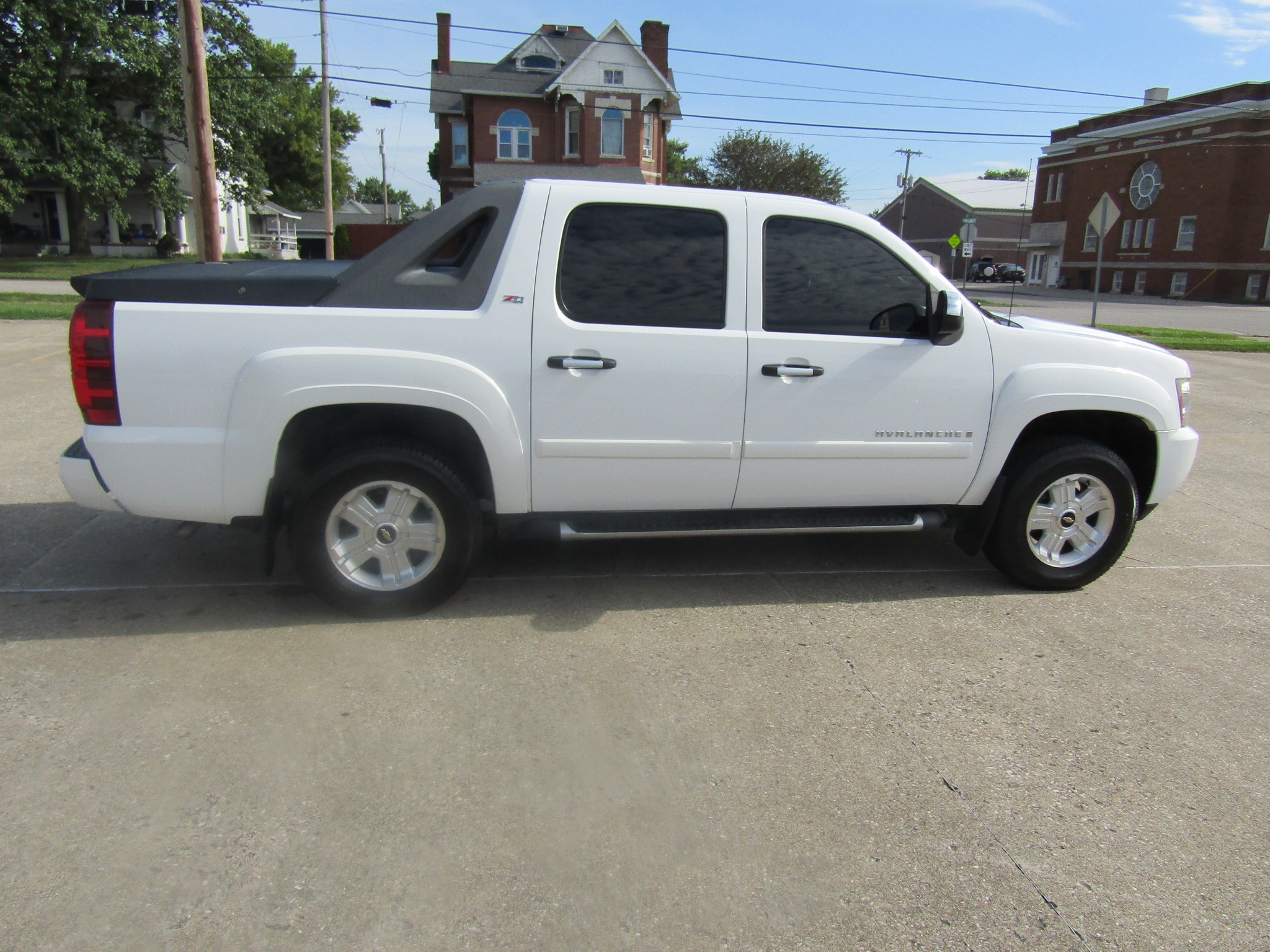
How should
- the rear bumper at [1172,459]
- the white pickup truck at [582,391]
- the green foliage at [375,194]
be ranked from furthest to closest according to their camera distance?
the green foliage at [375,194]
the rear bumper at [1172,459]
the white pickup truck at [582,391]

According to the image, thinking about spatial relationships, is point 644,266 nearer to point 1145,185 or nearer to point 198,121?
point 198,121

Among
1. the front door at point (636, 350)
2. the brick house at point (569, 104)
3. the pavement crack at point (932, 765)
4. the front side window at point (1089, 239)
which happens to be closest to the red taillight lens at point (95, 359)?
the front door at point (636, 350)

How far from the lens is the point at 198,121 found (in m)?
11.2

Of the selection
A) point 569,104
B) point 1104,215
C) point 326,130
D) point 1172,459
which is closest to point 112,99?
point 326,130

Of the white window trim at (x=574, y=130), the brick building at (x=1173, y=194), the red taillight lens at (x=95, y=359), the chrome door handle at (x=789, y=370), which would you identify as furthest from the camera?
the brick building at (x=1173, y=194)

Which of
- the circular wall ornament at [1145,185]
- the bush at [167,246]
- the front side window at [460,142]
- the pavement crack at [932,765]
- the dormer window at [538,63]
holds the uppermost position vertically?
the dormer window at [538,63]

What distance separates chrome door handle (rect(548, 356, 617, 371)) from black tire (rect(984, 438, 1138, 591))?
220 centimetres

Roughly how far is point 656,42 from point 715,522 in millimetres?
45156

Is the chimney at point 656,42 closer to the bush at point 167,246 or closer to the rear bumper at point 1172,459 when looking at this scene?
the bush at point 167,246

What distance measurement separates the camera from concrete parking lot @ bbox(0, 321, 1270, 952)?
2596 millimetres

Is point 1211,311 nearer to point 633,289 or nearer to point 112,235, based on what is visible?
point 633,289

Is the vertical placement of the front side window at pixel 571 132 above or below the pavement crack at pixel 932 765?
above

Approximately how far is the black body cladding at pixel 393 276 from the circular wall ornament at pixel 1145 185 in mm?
54400

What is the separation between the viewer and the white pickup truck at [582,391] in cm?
403
